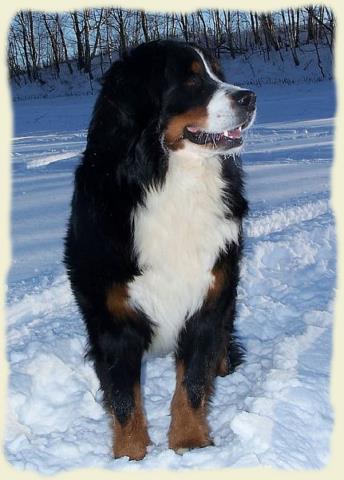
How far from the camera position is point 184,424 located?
301cm

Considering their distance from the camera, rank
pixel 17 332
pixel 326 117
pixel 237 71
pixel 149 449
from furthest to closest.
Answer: pixel 237 71 < pixel 326 117 < pixel 17 332 < pixel 149 449

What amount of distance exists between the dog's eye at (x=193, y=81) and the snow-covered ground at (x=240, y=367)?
153 centimetres

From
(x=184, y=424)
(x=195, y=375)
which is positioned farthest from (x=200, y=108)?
(x=184, y=424)

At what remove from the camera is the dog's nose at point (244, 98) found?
2.82 m

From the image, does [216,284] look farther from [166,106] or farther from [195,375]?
[166,106]

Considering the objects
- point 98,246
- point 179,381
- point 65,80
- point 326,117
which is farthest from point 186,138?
point 65,80

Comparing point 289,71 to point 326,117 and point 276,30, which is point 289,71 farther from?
point 326,117

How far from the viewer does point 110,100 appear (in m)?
2.82

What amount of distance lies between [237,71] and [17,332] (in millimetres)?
21191

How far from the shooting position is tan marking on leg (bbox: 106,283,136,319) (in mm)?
2822

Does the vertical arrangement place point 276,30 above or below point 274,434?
above

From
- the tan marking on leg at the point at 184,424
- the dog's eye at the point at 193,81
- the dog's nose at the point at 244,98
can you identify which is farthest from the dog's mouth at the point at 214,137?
the tan marking on leg at the point at 184,424

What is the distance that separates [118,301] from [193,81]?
41.6 inches

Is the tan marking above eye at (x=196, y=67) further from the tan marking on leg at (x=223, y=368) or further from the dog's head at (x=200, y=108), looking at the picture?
the tan marking on leg at (x=223, y=368)
